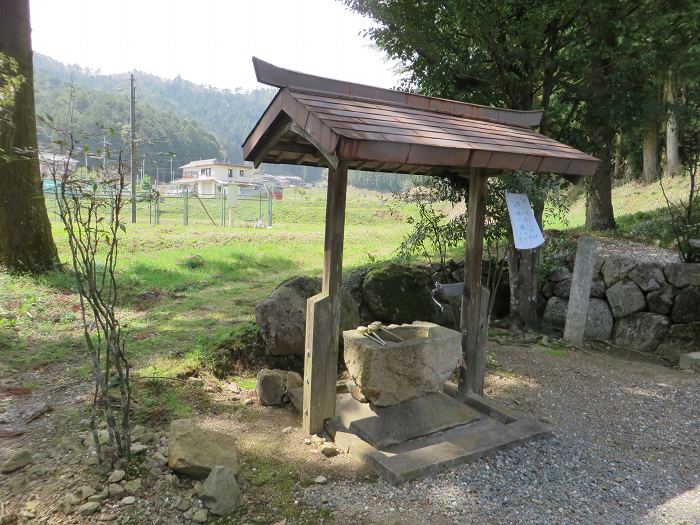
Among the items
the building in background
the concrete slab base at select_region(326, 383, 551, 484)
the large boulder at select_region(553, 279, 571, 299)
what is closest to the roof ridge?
the building in background

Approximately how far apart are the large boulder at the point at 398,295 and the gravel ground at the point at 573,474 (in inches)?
47.7

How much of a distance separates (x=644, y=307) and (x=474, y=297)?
4297 millimetres

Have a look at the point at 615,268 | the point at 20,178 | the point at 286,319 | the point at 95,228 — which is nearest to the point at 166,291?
the point at 20,178

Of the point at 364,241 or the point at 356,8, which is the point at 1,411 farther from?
the point at 364,241

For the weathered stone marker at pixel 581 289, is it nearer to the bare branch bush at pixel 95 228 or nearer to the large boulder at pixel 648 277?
the large boulder at pixel 648 277

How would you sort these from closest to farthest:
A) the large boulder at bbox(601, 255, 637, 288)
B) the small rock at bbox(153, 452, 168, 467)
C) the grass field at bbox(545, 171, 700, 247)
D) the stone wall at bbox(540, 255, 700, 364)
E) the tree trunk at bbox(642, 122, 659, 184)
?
the small rock at bbox(153, 452, 168, 467) → the stone wall at bbox(540, 255, 700, 364) → the large boulder at bbox(601, 255, 637, 288) → the grass field at bbox(545, 171, 700, 247) → the tree trunk at bbox(642, 122, 659, 184)

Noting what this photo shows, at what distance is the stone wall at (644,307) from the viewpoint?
684 centimetres

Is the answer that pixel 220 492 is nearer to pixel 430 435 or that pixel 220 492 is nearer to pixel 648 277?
pixel 430 435

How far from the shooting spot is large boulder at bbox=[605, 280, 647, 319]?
280 inches

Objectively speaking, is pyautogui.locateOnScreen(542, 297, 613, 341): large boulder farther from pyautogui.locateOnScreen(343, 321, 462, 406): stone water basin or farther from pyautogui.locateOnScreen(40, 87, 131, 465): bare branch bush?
pyautogui.locateOnScreen(40, 87, 131, 465): bare branch bush

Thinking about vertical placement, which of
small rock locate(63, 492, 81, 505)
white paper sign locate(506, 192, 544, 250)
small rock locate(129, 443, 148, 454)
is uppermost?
white paper sign locate(506, 192, 544, 250)

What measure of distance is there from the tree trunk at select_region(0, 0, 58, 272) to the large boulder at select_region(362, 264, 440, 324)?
18.2 ft

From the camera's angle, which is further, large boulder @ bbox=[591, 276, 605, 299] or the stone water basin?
large boulder @ bbox=[591, 276, 605, 299]

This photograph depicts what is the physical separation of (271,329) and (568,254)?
5.55 metres
